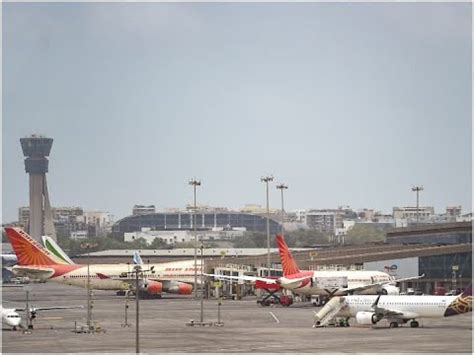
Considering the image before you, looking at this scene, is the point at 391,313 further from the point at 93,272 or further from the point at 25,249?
the point at 93,272

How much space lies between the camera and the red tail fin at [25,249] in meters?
175

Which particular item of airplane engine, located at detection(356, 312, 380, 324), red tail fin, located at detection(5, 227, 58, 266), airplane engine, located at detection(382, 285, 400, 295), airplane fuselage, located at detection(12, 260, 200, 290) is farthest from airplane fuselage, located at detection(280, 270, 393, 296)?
red tail fin, located at detection(5, 227, 58, 266)

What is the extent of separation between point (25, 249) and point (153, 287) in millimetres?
19154

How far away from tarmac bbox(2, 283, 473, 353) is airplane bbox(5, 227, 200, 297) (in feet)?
106

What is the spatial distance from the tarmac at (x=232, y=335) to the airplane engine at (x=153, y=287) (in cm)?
3216

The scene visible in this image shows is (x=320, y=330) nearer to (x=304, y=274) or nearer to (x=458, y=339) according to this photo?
(x=458, y=339)

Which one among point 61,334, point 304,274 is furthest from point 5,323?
point 304,274

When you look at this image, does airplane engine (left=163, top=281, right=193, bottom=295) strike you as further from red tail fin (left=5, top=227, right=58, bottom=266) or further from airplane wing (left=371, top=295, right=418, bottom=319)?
airplane wing (left=371, top=295, right=418, bottom=319)

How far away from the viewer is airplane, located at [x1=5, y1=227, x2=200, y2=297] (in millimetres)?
176250

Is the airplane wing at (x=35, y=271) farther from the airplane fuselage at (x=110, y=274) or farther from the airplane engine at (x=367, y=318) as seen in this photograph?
the airplane engine at (x=367, y=318)

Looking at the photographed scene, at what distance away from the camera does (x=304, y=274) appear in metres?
153

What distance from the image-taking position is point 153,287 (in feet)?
587

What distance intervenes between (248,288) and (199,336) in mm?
87097

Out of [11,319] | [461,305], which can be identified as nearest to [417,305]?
[461,305]
